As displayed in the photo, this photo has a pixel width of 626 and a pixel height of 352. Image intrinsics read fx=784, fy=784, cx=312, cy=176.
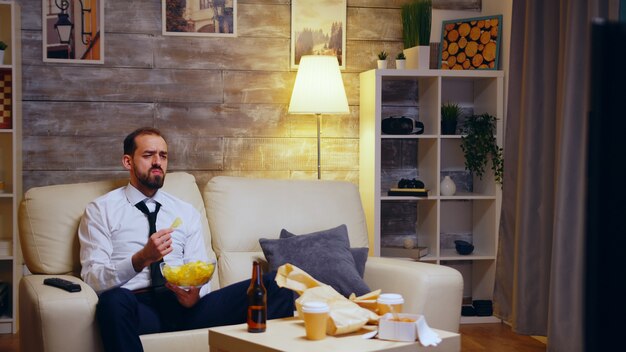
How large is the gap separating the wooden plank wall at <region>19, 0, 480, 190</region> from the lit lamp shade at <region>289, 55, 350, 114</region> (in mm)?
362

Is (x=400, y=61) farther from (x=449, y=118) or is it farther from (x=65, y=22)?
(x=65, y=22)

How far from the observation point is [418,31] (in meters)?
4.57

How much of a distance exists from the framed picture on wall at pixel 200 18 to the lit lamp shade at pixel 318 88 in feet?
1.81

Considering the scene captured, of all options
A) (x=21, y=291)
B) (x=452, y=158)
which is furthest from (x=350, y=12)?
(x=21, y=291)

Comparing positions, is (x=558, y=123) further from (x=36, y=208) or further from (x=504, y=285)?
(x=36, y=208)

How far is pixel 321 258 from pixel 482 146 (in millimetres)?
1715

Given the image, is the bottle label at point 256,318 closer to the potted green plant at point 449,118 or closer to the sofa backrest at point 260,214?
the sofa backrest at point 260,214

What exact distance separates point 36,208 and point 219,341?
3.72ft

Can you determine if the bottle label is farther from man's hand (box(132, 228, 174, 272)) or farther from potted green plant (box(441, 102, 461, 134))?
potted green plant (box(441, 102, 461, 134))

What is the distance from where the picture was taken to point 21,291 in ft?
9.37

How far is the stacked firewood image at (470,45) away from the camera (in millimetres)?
4695

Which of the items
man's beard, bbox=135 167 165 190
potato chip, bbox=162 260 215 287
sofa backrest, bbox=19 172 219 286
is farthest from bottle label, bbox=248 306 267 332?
sofa backrest, bbox=19 172 219 286

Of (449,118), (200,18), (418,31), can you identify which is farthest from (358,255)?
(200,18)

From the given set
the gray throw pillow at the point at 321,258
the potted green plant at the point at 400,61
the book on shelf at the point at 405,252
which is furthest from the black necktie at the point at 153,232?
the potted green plant at the point at 400,61
